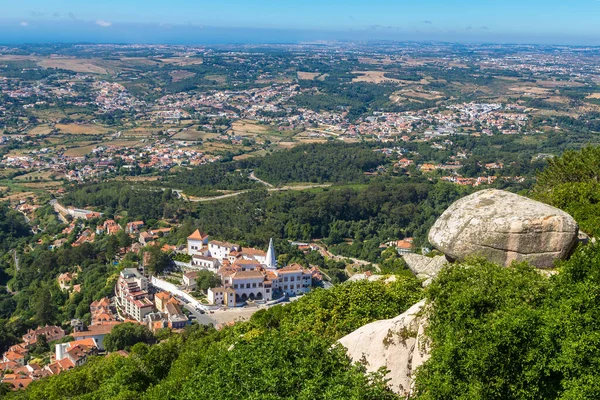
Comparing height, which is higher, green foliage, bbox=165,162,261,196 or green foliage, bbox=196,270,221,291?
green foliage, bbox=196,270,221,291

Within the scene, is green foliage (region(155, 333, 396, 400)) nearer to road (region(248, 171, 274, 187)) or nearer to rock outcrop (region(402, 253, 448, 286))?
rock outcrop (region(402, 253, 448, 286))

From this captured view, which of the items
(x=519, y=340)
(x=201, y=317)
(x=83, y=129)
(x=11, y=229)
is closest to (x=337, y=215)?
(x=201, y=317)

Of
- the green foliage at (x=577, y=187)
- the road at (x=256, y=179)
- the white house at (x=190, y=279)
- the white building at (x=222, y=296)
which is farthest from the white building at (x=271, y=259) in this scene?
the road at (x=256, y=179)

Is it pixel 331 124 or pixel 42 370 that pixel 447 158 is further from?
pixel 42 370

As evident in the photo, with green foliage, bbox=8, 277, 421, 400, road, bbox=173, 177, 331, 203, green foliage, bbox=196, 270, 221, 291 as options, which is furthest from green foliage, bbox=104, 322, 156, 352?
road, bbox=173, 177, 331, 203

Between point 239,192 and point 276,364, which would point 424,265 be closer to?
point 276,364

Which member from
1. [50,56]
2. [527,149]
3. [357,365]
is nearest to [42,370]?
[357,365]
